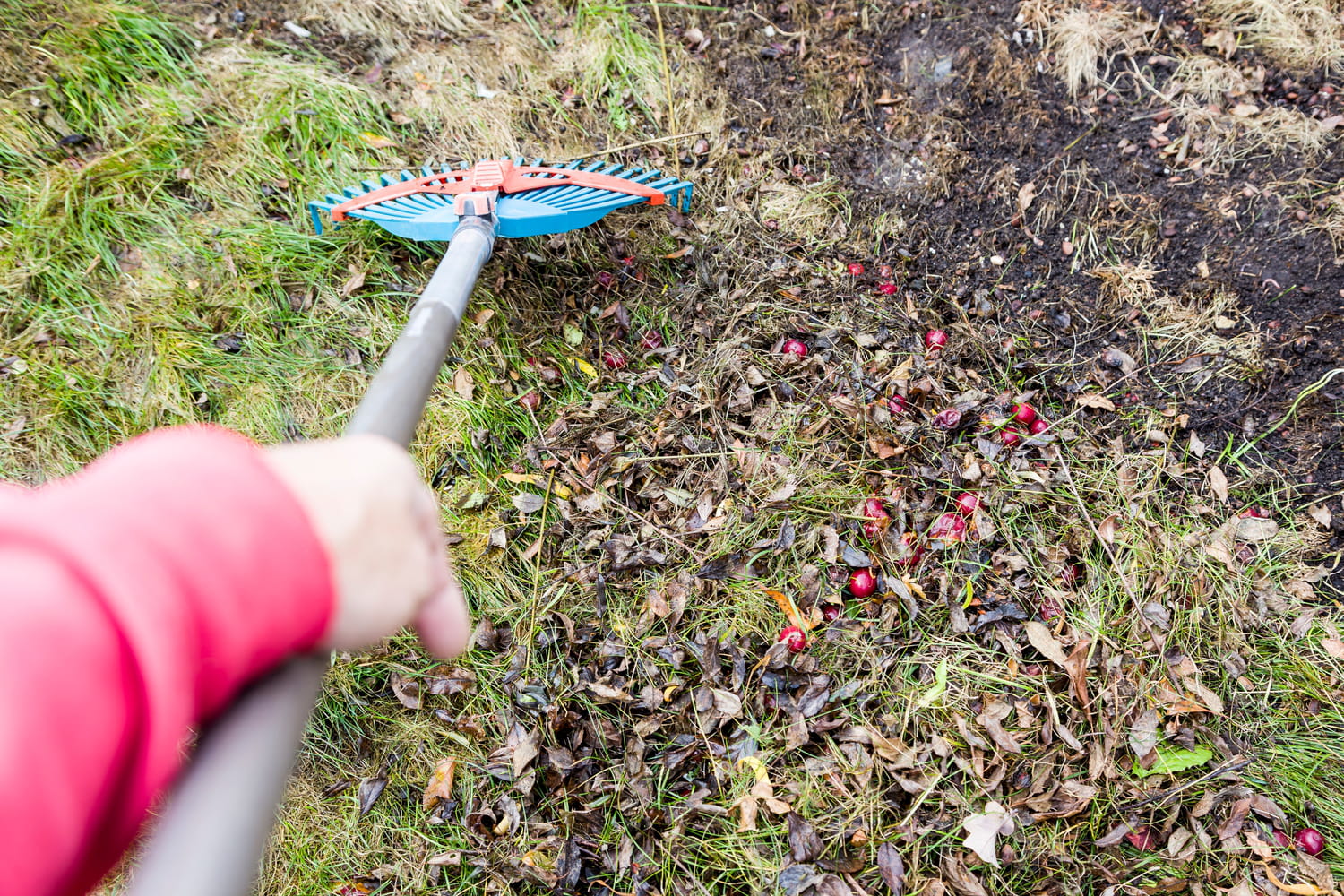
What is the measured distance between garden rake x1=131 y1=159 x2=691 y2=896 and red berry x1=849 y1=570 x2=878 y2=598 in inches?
61.5

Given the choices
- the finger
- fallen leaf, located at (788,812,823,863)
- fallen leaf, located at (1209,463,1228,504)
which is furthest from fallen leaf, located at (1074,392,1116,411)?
the finger

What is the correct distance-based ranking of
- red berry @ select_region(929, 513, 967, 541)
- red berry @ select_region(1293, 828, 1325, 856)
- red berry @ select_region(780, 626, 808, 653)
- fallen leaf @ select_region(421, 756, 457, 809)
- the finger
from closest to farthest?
1. the finger
2. red berry @ select_region(1293, 828, 1325, 856)
3. fallen leaf @ select_region(421, 756, 457, 809)
4. red berry @ select_region(780, 626, 808, 653)
5. red berry @ select_region(929, 513, 967, 541)

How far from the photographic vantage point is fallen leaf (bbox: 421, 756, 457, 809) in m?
2.27

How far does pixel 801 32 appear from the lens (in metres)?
3.64

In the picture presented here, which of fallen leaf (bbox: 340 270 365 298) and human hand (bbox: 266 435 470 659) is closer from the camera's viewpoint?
human hand (bbox: 266 435 470 659)

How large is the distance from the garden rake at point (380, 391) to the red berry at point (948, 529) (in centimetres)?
164

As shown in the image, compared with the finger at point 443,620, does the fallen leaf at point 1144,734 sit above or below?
below

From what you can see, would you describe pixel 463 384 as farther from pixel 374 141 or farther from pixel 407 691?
pixel 374 141

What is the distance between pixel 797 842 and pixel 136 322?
3221mm

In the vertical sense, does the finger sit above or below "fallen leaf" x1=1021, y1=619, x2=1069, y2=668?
above

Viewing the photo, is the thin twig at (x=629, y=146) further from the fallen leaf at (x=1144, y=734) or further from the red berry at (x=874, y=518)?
the fallen leaf at (x=1144, y=734)

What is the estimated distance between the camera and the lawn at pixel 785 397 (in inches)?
88.0

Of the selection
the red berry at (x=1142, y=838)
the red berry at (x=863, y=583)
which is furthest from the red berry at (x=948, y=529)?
the red berry at (x=1142, y=838)

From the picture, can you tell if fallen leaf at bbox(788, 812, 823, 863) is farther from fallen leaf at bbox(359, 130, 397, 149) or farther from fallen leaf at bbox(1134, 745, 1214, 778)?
fallen leaf at bbox(359, 130, 397, 149)
